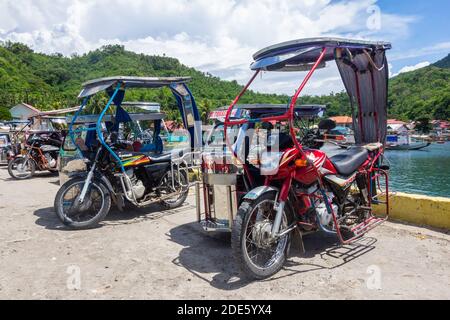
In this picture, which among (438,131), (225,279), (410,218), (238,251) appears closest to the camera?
(238,251)

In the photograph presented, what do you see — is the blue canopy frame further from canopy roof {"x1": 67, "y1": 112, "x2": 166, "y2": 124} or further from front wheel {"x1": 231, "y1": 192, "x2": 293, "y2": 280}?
front wheel {"x1": 231, "y1": 192, "x2": 293, "y2": 280}

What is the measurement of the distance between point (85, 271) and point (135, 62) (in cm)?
9592

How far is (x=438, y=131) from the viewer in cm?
7150

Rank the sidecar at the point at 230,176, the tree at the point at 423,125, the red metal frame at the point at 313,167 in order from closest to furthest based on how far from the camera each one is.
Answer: the red metal frame at the point at 313,167
the sidecar at the point at 230,176
the tree at the point at 423,125

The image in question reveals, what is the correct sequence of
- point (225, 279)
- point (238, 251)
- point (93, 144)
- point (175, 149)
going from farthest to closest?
point (175, 149), point (93, 144), point (225, 279), point (238, 251)

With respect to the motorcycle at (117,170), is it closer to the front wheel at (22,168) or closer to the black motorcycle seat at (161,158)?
the black motorcycle seat at (161,158)

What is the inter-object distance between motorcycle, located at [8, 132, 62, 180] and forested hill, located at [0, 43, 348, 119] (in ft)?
149

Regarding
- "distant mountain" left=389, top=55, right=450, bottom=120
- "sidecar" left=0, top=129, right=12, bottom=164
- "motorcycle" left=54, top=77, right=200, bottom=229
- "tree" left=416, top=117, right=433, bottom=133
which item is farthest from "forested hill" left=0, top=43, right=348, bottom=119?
"motorcycle" left=54, top=77, right=200, bottom=229

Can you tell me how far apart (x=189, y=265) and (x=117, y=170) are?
2.49 meters

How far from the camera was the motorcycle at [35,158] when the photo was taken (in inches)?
436

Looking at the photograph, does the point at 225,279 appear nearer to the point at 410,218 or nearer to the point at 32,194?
the point at 410,218

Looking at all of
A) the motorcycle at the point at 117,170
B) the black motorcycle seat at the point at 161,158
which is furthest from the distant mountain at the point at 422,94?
the black motorcycle seat at the point at 161,158

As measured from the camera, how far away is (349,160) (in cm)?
446

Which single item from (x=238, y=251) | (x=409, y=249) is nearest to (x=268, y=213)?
(x=238, y=251)
